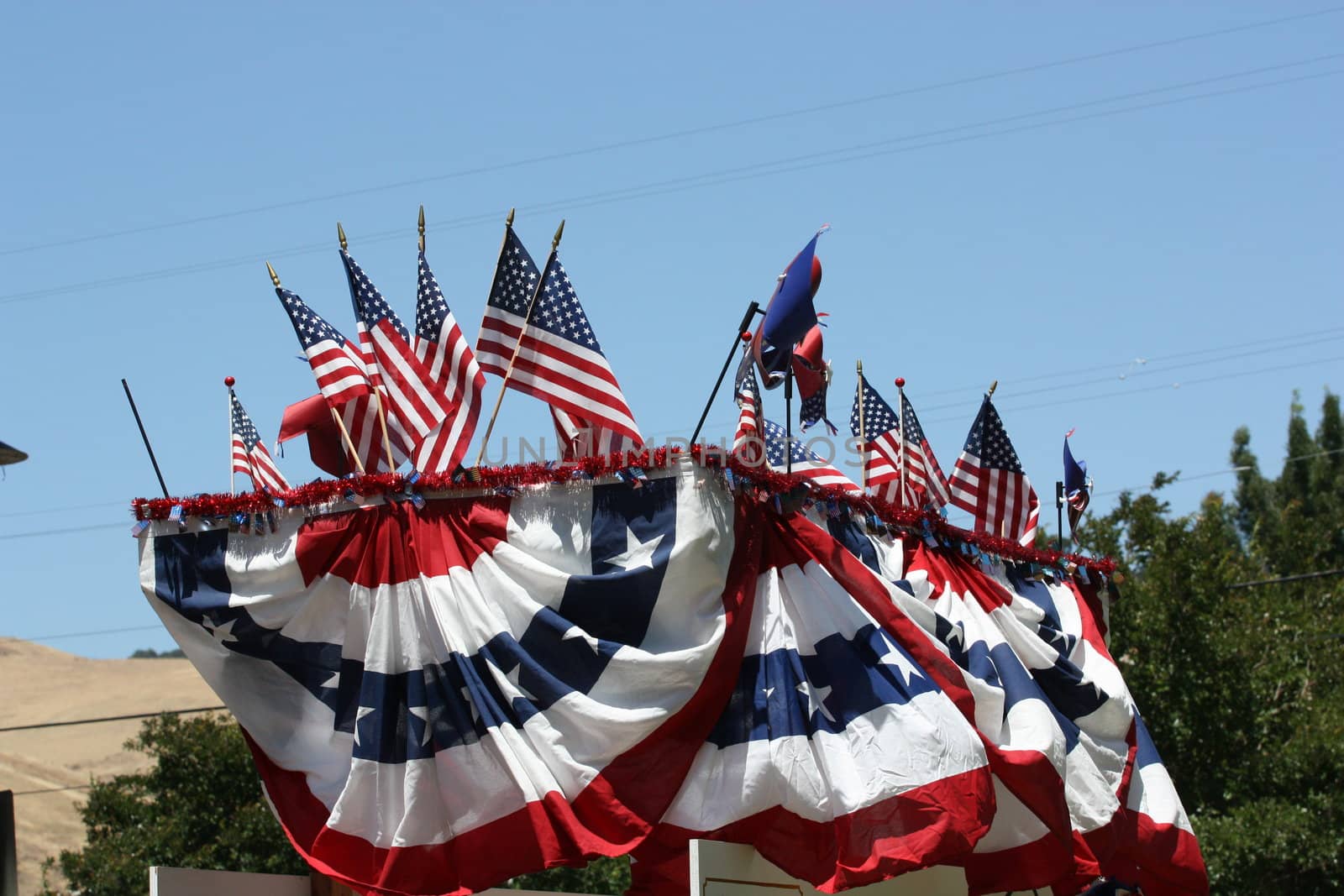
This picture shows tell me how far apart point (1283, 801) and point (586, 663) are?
59.4 ft

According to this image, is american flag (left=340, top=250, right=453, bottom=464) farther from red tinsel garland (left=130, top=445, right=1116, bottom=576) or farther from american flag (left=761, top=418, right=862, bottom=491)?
american flag (left=761, top=418, right=862, bottom=491)

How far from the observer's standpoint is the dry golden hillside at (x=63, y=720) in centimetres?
6784

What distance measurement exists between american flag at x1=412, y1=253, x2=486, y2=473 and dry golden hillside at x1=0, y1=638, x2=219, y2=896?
165ft

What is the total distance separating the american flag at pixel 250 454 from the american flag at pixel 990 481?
658cm

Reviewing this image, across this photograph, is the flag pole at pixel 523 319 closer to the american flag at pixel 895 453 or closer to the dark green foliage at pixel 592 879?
the american flag at pixel 895 453

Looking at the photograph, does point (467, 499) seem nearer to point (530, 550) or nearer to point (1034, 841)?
point (530, 550)

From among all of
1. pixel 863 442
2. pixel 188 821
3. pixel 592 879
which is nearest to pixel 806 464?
pixel 863 442

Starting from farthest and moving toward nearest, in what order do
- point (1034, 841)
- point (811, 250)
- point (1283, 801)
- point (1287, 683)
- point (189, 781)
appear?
point (189, 781)
point (1287, 683)
point (1283, 801)
point (1034, 841)
point (811, 250)

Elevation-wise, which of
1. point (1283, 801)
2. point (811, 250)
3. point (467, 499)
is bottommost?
point (1283, 801)

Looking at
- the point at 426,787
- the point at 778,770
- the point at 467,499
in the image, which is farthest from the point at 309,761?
the point at 778,770

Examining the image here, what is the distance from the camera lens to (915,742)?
11625mm

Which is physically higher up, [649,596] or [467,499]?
[467,499]

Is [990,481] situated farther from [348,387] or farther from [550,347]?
[348,387]

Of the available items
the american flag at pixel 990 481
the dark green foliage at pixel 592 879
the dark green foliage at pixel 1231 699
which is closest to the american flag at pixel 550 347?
the american flag at pixel 990 481
